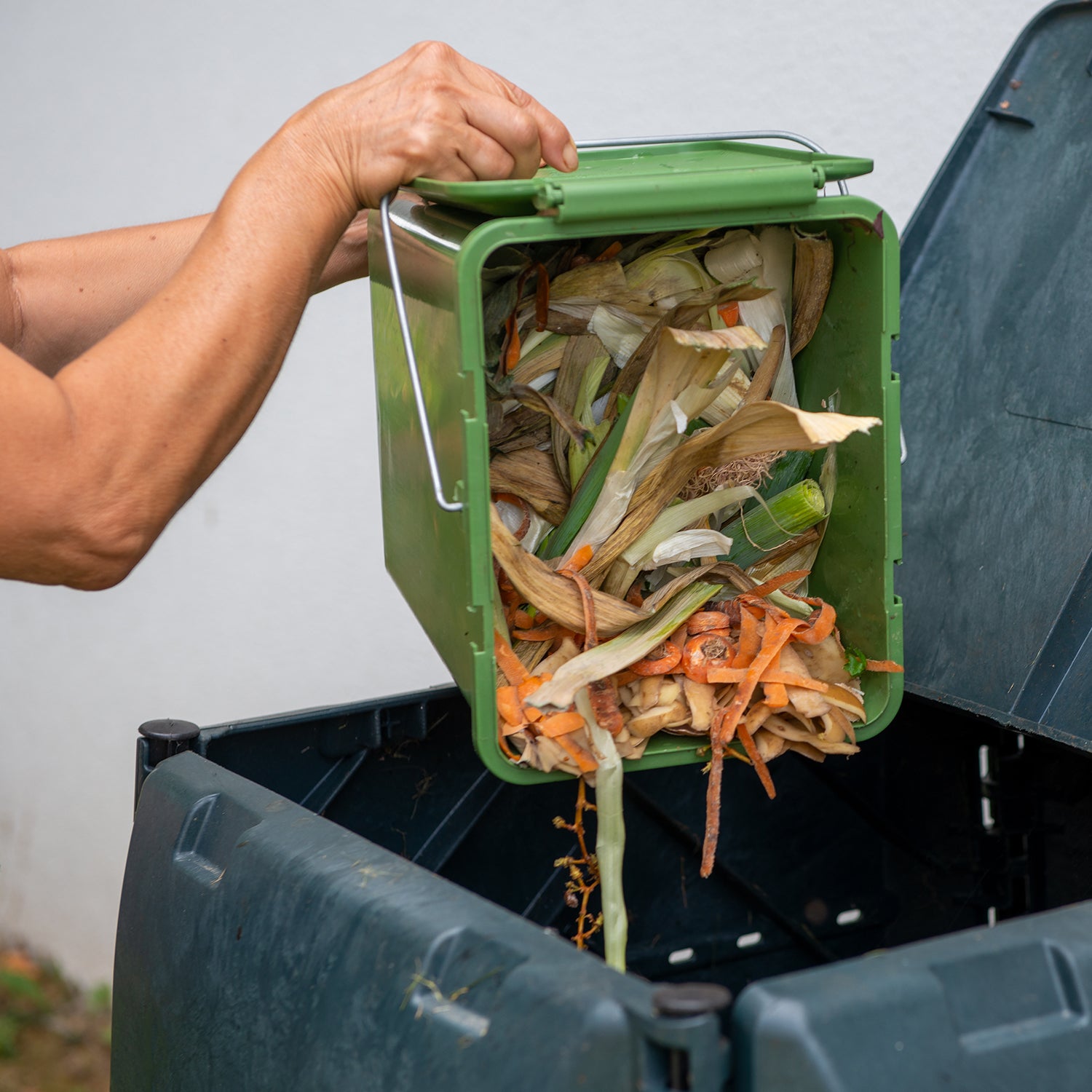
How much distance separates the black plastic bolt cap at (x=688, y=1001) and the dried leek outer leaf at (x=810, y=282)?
74 cm

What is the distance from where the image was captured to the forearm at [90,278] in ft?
5.45

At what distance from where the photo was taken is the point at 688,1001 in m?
0.77

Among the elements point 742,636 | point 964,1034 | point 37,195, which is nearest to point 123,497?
point 742,636

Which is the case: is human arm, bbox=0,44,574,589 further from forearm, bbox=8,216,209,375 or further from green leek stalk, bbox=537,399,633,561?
forearm, bbox=8,216,209,375

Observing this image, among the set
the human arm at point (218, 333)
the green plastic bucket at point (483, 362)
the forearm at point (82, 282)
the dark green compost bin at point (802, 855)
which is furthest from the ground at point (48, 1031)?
the human arm at point (218, 333)

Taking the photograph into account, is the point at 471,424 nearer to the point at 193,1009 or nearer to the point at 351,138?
the point at 351,138

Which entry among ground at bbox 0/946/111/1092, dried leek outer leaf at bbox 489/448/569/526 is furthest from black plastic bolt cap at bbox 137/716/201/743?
ground at bbox 0/946/111/1092

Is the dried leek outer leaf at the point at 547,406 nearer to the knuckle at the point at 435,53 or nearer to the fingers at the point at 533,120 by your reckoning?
the fingers at the point at 533,120

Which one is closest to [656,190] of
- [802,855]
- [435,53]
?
[435,53]

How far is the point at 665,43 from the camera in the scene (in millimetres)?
2344

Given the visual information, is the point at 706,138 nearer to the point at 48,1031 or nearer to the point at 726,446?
the point at 726,446

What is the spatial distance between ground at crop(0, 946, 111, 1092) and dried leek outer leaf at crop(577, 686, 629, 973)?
1931 millimetres

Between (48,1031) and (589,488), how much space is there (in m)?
2.35

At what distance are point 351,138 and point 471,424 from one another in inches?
12.7
